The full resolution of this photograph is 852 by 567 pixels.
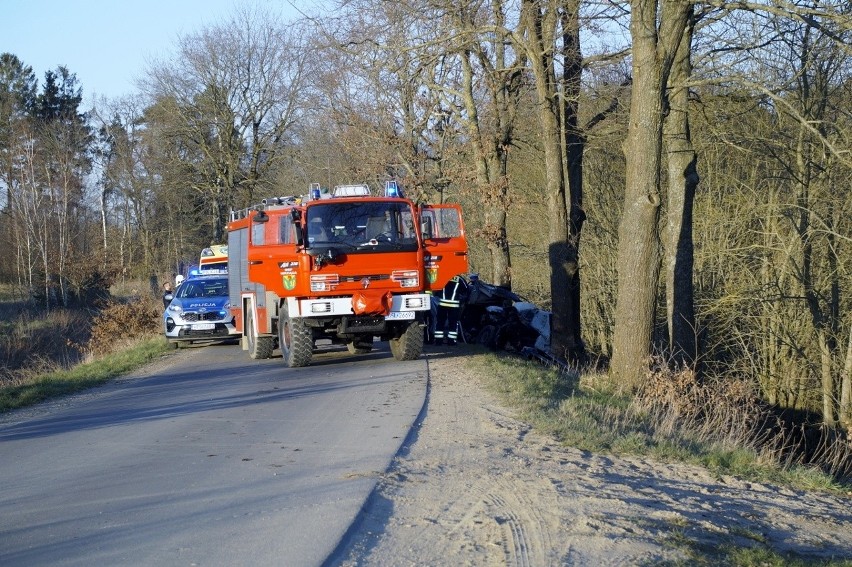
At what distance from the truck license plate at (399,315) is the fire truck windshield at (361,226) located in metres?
1.05

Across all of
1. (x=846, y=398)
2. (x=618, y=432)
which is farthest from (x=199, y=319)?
(x=618, y=432)

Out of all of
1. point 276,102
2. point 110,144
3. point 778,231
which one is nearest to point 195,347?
point 778,231

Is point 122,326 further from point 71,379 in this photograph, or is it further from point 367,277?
point 367,277

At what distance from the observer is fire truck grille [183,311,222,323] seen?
21.2 meters

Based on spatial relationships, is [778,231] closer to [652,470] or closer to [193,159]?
[652,470]

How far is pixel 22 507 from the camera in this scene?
6613 mm

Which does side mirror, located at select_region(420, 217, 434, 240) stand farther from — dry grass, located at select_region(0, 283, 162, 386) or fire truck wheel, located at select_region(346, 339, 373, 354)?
dry grass, located at select_region(0, 283, 162, 386)

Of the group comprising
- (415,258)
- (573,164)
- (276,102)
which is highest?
(276,102)

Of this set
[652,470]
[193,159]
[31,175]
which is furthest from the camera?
[193,159]

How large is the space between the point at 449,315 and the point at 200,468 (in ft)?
40.2

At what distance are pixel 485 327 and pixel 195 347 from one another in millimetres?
7479

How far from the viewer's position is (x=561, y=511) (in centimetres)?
625

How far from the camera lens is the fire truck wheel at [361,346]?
17.1 metres

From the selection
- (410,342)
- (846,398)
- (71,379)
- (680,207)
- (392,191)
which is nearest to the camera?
(680,207)
